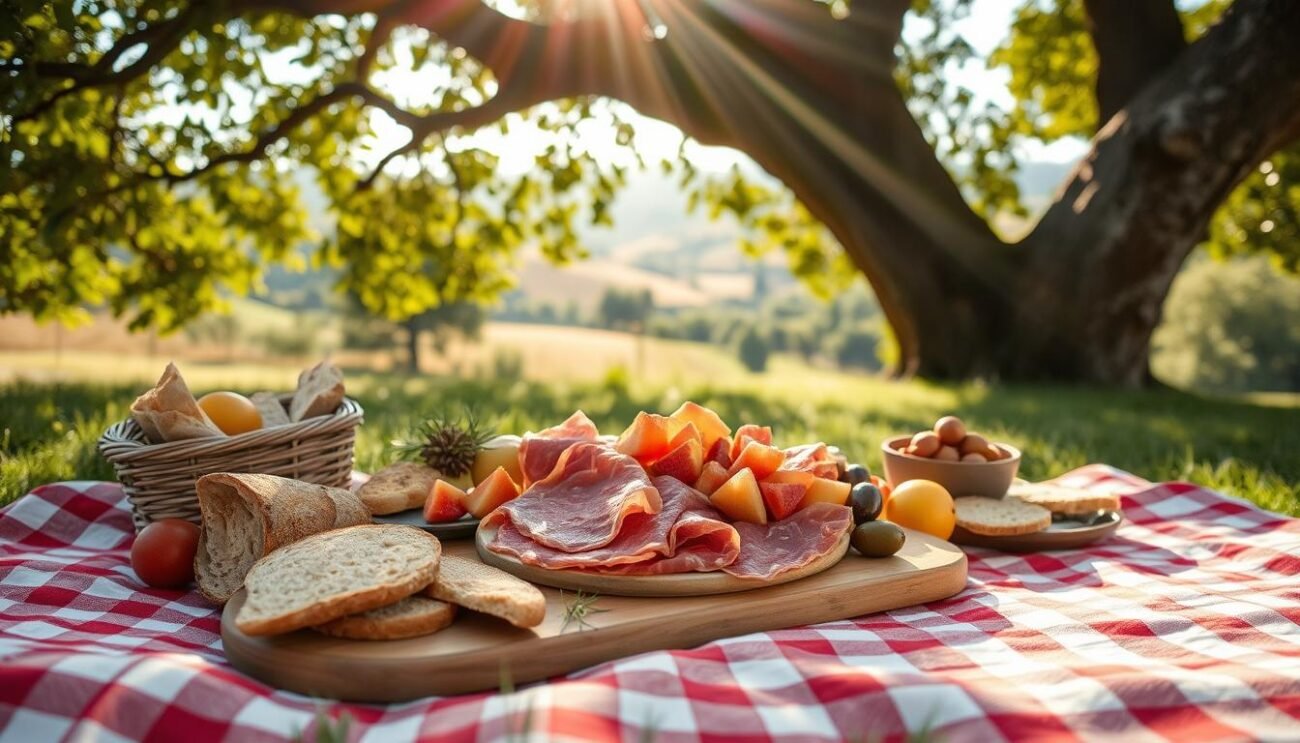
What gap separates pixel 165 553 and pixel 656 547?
4.50 ft

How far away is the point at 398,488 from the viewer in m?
2.84

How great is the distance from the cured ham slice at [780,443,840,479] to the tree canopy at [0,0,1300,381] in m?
3.95

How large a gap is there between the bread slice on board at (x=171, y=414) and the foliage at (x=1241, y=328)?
68.4 m

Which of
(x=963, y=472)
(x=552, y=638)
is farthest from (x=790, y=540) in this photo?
(x=963, y=472)

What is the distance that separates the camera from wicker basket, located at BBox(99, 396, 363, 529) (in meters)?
2.57

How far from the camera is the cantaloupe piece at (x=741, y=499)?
2459 mm

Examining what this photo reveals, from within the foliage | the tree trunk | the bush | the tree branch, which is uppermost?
the tree branch

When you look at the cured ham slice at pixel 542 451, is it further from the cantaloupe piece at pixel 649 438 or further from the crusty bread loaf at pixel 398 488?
the crusty bread loaf at pixel 398 488

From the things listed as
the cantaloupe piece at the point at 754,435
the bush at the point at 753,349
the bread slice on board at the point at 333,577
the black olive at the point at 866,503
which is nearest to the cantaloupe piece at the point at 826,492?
the black olive at the point at 866,503

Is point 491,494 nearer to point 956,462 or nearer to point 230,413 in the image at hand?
point 230,413

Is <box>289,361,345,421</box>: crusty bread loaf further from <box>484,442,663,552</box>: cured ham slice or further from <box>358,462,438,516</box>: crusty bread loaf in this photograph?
<box>484,442,663,552</box>: cured ham slice

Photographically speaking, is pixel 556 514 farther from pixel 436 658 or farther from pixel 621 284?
pixel 621 284

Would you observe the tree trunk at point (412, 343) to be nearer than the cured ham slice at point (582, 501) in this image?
No

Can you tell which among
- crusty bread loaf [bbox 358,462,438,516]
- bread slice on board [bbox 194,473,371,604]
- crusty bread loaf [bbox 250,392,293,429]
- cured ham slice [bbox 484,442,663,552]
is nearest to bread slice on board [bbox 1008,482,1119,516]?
cured ham slice [bbox 484,442,663,552]
